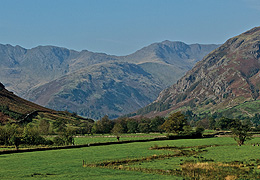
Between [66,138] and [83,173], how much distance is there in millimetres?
86152

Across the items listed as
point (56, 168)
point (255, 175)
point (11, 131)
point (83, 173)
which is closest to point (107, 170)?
point (83, 173)

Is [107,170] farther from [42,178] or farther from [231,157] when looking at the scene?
[231,157]

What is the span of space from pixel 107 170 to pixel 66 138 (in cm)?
8284

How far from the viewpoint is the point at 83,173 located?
74.9m

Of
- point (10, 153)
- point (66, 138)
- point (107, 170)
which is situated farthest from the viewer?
point (66, 138)

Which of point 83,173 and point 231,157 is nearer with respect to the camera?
point 83,173

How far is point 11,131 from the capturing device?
160375 mm

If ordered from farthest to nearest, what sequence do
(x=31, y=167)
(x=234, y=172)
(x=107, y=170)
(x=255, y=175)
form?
(x=31, y=167)
(x=107, y=170)
(x=234, y=172)
(x=255, y=175)

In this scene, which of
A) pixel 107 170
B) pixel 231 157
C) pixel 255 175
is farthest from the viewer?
pixel 231 157

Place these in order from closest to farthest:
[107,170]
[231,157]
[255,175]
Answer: [255,175] < [107,170] < [231,157]

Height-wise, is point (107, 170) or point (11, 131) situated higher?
point (11, 131)

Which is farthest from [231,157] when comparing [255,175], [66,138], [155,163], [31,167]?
[66,138]

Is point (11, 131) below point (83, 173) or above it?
above

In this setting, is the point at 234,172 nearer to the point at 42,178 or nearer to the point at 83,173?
the point at 83,173
